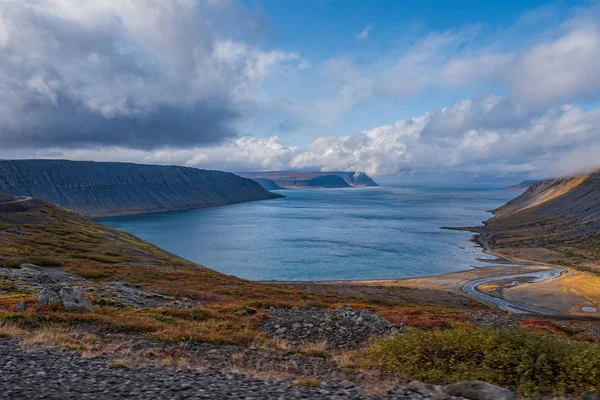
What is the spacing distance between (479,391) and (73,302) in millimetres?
18690

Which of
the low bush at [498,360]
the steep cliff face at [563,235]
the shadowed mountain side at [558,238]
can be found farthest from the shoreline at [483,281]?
the low bush at [498,360]

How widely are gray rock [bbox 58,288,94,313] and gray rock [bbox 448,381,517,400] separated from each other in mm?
17670

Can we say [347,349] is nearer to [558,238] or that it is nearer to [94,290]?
[94,290]

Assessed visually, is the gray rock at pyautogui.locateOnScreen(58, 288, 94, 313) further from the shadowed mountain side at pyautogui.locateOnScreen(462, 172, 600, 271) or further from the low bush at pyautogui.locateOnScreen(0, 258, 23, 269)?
the shadowed mountain side at pyautogui.locateOnScreen(462, 172, 600, 271)

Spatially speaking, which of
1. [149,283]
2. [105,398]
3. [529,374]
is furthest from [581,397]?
[149,283]

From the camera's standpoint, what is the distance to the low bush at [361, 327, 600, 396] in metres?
10.3

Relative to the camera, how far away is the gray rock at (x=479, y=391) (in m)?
9.36

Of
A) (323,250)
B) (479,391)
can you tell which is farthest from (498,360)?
(323,250)

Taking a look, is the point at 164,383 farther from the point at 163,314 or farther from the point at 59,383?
the point at 163,314

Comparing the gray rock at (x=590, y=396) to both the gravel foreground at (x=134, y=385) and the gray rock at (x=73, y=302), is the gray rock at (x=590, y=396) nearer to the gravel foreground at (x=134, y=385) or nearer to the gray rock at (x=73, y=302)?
the gravel foreground at (x=134, y=385)

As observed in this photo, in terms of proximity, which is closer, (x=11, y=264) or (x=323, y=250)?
(x=11, y=264)

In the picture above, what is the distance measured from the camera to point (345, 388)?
1066 cm

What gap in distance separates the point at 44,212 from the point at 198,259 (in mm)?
40494

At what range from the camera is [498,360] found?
37.2 ft
